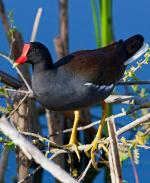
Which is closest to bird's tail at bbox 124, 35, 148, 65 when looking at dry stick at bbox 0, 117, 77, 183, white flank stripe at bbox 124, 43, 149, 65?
white flank stripe at bbox 124, 43, 149, 65

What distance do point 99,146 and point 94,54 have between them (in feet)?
0.96

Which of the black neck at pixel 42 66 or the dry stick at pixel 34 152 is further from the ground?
the black neck at pixel 42 66

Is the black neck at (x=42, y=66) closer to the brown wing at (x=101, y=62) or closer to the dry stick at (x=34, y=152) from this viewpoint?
the brown wing at (x=101, y=62)

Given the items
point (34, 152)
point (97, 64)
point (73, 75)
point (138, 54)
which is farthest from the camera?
point (138, 54)

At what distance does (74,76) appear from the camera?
5.50 feet

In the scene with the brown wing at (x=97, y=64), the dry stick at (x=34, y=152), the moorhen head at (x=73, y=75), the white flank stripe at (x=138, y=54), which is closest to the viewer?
the dry stick at (x=34, y=152)

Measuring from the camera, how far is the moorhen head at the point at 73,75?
5.31 ft

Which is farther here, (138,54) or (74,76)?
(138,54)

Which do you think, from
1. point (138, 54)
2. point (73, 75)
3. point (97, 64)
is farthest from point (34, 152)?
point (138, 54)

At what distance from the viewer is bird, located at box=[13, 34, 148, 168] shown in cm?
162

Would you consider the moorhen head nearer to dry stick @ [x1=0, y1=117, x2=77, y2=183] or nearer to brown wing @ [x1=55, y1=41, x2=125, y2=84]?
brown wing @ [x1=55, y1=41, x2=125, y2=84]

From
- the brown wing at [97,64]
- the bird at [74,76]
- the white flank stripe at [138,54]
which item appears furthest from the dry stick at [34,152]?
the white flank stripe at [138,54]

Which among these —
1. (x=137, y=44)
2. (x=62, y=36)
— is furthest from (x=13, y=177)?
(x=137, y=44)

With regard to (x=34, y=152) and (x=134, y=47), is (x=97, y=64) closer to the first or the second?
(x=134, y=47)
